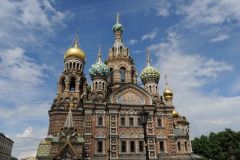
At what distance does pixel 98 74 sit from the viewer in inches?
1379

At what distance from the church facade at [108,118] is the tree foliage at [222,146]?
15.1 m

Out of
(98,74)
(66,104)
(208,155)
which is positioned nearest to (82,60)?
(98,74)

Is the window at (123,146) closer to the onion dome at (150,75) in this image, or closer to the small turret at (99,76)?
the small turret at (99,76)

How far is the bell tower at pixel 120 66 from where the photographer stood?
37.7m

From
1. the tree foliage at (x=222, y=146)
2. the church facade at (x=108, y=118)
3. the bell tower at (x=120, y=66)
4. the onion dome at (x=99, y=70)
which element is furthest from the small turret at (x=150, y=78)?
the tree foliage at (x=222, y=146)

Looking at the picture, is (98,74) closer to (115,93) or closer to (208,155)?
(115,93)

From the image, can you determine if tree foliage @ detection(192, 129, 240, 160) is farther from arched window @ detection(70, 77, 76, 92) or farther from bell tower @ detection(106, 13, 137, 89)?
arched window @ detection(70, 77, 76, 92)

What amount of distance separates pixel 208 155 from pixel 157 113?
2039 centimetres

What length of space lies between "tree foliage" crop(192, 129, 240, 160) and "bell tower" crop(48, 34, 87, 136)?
85.6ft

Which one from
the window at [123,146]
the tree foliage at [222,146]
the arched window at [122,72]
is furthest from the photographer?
the tree foliage at [222,146]

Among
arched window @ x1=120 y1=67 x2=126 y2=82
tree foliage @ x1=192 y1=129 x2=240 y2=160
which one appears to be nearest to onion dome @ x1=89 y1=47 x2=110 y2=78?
arched window @ x1=120 y1=67 x2=126 y2=82

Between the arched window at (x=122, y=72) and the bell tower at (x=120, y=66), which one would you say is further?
the arched window at (x=122, y=72)

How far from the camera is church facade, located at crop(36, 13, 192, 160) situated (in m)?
30.0

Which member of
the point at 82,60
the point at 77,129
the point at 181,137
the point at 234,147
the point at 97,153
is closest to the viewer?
the point at 97,153
